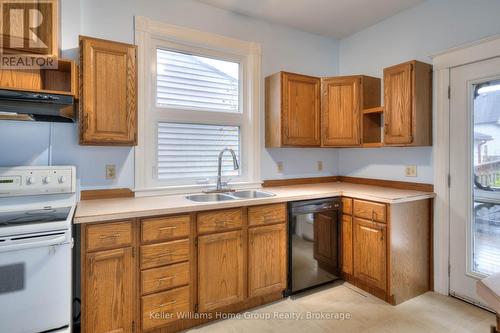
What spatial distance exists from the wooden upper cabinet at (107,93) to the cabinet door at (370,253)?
2076 mm

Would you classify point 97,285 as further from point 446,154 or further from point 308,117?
point 446,154

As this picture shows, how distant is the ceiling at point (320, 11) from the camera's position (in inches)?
106

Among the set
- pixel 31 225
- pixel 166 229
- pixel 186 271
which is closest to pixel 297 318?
pixel 186 271

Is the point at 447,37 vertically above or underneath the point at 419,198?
above

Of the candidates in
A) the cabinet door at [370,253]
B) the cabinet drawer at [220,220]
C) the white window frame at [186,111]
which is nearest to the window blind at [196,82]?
the white window frame at [186,111]

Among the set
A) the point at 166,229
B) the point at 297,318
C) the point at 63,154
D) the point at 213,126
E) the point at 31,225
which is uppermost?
the point at 213,126

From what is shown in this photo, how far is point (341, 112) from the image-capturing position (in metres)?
3.04

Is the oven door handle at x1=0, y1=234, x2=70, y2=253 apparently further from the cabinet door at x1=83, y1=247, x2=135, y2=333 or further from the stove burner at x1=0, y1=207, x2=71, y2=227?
the cabinet door at x1=83, y1=247, x2=135, y2=333

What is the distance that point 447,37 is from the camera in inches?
99.7

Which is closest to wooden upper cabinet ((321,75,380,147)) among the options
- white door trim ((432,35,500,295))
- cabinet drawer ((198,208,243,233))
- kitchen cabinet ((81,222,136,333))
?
white door trim ((432,35,500,295))

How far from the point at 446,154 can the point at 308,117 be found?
1292 mm

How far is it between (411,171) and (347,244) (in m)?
Result: 0.96

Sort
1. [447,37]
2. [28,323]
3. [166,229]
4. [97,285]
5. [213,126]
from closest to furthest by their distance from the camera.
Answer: [28,323], [97,285], [166,229], [447,37], [213,126]

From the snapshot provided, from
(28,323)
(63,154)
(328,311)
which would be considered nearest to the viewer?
(28,323)
